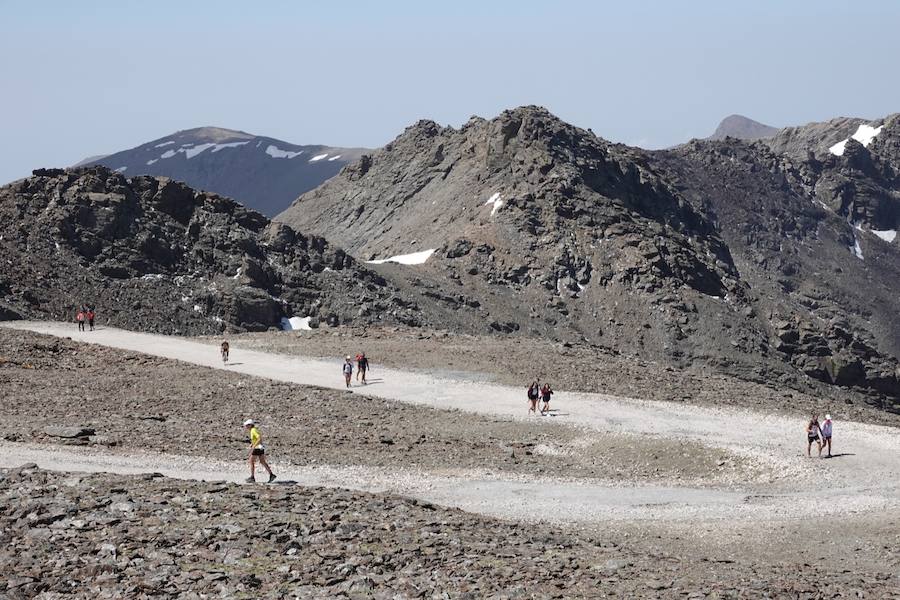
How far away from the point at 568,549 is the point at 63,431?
48.6 ft

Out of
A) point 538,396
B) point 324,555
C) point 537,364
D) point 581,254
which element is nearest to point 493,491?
point 324,555

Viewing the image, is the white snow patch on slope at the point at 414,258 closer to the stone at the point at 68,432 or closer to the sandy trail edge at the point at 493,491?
the stone at the point at 68,432

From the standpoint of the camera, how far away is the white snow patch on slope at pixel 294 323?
6159cm

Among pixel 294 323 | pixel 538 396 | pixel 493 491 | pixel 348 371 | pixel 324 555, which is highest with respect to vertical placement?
pixel 294 323

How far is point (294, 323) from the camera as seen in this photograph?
204ft

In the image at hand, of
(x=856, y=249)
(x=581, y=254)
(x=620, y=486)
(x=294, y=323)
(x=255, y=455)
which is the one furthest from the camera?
(x=856, y=249)

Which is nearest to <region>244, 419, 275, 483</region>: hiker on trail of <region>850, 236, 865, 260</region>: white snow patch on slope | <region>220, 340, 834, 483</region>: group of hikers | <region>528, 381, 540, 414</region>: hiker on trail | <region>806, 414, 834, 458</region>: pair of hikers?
<region>220, 340, 834, 483</region>: group of hikers

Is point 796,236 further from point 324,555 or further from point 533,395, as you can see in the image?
point 324,555

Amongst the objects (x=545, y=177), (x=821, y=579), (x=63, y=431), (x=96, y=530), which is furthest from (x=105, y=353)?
(x=545, y=177)

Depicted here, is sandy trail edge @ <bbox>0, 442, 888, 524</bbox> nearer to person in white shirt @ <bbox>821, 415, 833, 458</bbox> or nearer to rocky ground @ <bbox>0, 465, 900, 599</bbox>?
rocky ground @ <bbox>0, 465, 900, 599</bbox>

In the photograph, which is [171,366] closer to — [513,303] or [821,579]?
[821,579]

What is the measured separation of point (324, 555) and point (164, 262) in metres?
50.2

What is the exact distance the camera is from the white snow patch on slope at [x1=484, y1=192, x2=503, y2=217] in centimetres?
8856

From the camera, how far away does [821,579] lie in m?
16.4
